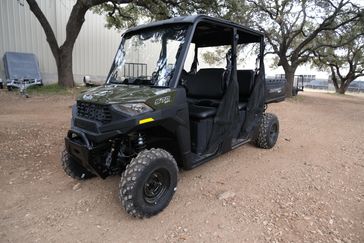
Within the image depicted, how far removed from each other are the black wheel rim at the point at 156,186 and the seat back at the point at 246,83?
Answer: 2266 millimetres

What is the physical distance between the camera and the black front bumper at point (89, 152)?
268 centimetres

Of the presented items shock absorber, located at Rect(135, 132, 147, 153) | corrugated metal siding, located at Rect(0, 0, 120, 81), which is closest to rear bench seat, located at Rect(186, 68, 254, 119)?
shock absorber, located at Rect(135, 132, 147, 153)

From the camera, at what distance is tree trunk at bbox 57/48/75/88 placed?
38.5ft

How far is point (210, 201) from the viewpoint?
10.2 ft

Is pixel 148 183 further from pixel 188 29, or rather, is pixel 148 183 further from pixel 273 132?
pixel 273 132

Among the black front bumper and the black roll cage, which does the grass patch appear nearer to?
the black roll cage

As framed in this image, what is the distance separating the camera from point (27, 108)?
315 inches

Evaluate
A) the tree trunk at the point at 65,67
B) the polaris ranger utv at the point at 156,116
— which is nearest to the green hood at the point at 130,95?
the polaris ranger utv at the point at 156,116

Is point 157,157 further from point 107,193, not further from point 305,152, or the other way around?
point 305,152

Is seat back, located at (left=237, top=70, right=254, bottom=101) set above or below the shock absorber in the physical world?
above

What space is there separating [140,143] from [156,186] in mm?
498

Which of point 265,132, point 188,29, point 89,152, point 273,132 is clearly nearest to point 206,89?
point 188,29

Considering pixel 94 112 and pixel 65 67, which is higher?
pixel 65 67

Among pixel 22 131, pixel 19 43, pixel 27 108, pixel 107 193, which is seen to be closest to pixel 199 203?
pixel 107 193
